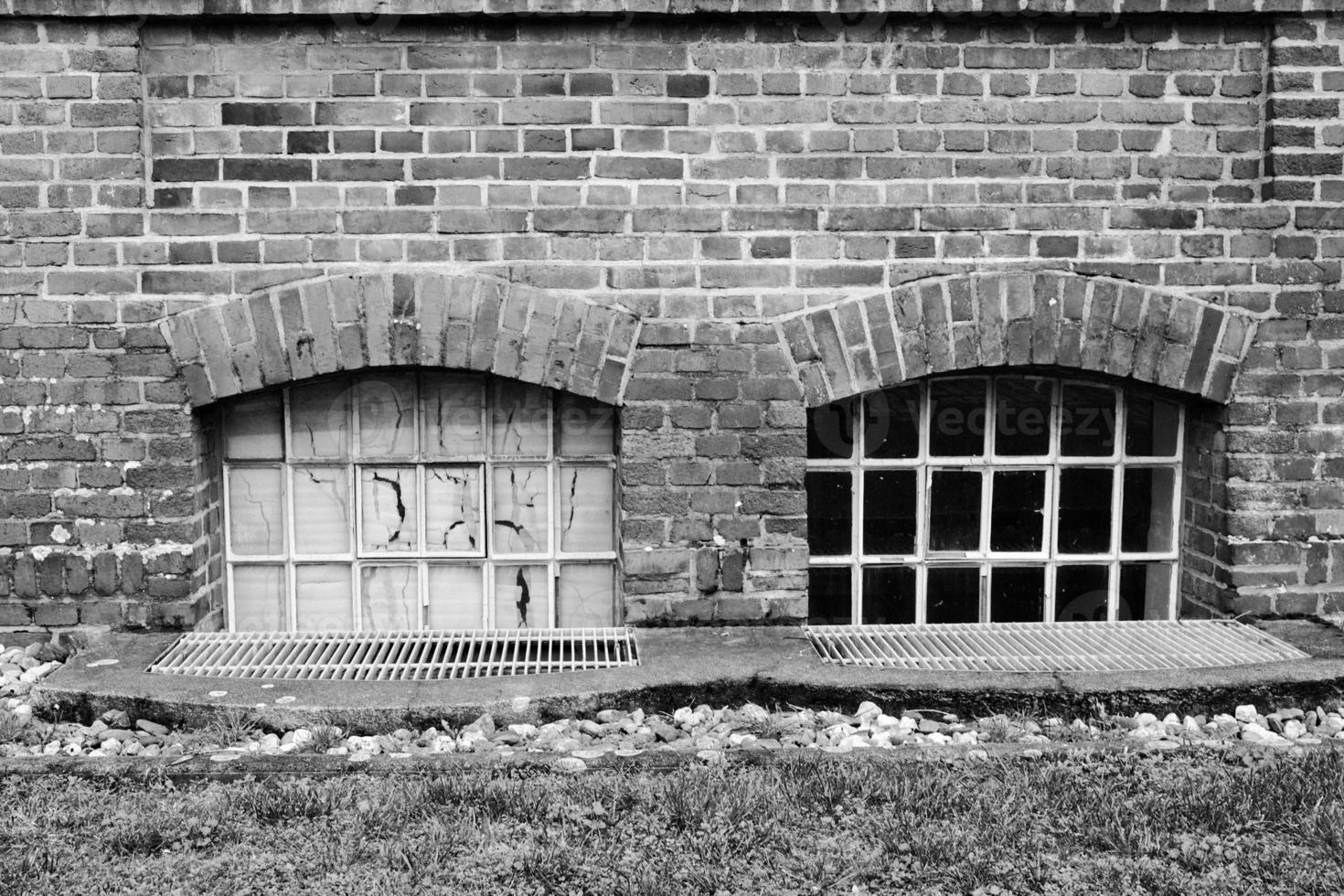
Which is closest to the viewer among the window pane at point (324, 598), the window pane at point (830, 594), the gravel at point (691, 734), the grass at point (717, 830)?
the grass at point (717, 830)

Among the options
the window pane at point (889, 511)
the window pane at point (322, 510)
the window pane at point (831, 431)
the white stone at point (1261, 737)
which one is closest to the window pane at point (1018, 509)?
the window pane at point (889, 511)

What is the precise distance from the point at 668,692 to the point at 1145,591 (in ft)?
7.93

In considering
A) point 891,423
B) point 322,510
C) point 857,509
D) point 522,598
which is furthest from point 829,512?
point 322,510

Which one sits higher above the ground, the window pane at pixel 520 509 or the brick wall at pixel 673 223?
the brick wall at pixel 673 223

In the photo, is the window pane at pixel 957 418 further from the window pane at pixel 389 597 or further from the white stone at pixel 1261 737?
the window pane at pixel 389 597

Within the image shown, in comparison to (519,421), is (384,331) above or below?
above

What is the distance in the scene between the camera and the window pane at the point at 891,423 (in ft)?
15.2

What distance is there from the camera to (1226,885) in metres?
2.68

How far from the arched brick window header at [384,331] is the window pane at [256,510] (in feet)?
1.51

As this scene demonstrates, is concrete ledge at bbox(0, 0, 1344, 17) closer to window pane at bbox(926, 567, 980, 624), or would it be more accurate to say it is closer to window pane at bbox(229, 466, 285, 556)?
window pane at bbox(229, 466, 285, 556)

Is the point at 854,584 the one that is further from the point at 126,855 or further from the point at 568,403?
the point at 126,855

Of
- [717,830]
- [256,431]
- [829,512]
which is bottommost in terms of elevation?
[717,830]

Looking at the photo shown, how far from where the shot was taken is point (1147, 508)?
4.80 metres

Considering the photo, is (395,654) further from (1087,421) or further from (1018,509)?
(1087,421)
